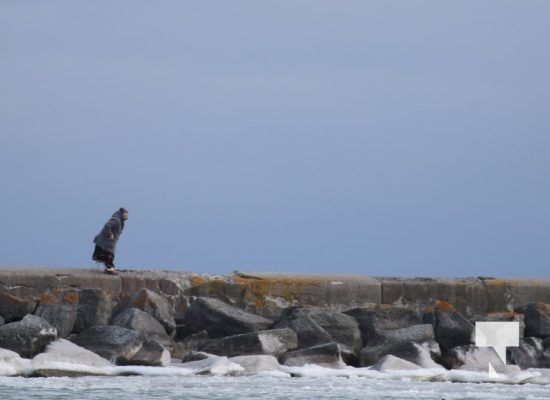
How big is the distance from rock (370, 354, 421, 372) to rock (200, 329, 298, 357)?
2.75 feet

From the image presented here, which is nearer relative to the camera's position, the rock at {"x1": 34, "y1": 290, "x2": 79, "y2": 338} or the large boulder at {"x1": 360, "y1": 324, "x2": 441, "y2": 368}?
the large boulder at {"x1": 360, "y1": 324, "x2": 441, "y2": 368}

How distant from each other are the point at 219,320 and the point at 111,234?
1.95 meters

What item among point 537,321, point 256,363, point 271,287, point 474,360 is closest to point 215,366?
point 256,363

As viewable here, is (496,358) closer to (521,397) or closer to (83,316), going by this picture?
(521,397)

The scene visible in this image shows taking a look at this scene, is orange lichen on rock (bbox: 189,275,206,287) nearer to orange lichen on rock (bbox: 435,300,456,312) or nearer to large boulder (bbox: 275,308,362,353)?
large boulder (bbox: 275,308,362,353)

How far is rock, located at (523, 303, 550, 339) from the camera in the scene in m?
14.0

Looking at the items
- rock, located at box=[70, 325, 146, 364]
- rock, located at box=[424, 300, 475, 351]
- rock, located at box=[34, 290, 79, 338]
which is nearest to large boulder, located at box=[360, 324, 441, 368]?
rock, located at box=[424, 300, 475, 351]

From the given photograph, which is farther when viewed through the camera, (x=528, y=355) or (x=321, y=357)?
(x=528, y=355)

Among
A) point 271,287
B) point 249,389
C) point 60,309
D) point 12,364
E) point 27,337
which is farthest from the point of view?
point 271,287

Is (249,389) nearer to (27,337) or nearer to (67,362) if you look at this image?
(67,362)

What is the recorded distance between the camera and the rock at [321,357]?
499 inches

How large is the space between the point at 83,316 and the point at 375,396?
3449mm

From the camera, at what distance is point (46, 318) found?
13.0 metres

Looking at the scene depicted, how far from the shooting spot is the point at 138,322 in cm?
1289
